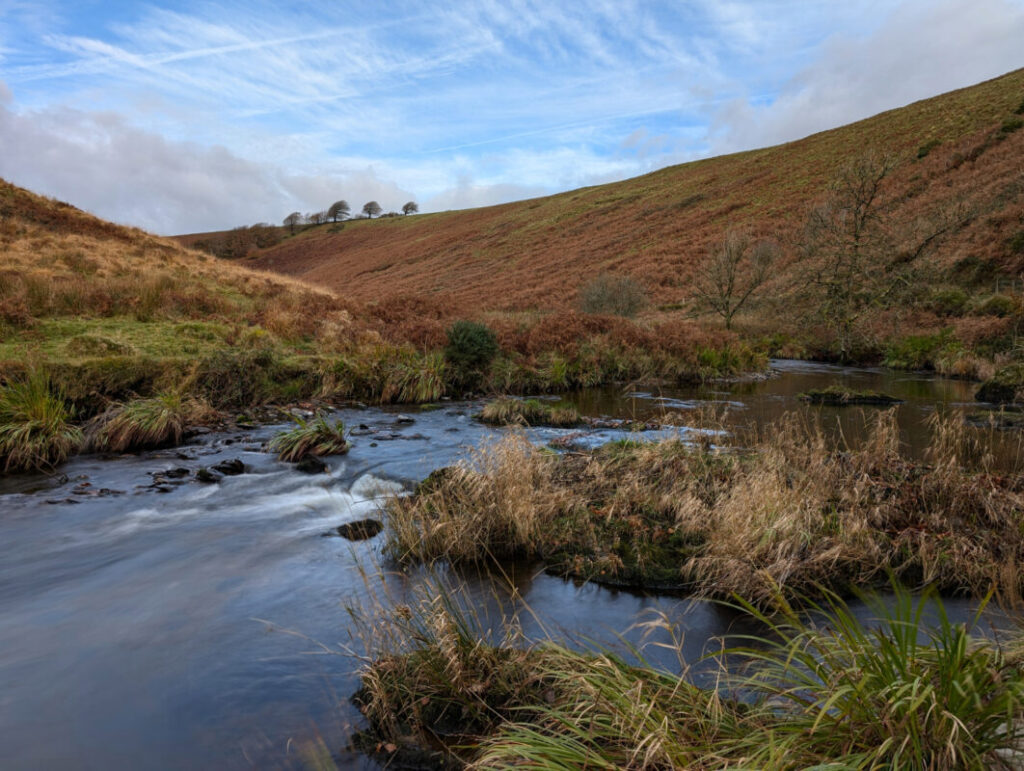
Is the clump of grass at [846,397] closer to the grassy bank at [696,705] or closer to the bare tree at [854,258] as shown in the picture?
the bare tree at [854,258]

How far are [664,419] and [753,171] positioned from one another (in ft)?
179

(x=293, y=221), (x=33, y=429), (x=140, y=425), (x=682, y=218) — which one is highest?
(x=293, y=221)

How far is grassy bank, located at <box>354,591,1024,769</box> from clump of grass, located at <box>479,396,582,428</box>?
855cm

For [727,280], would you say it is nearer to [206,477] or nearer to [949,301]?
[949,301]

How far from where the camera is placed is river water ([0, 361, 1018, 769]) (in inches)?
150

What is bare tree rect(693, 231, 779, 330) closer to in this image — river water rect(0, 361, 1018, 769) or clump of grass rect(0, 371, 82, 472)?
river water rect(0, 361, 1018, 769)

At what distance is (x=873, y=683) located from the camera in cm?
265

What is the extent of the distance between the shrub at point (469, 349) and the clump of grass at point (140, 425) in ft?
23.6

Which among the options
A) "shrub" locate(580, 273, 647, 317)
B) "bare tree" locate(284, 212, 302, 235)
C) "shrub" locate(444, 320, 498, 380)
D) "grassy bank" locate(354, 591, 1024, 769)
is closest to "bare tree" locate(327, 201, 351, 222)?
"bare tree" locate(284, 212, 302, 235)

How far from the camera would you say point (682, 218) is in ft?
169

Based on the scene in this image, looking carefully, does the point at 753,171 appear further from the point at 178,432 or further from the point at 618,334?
the point at 178,432

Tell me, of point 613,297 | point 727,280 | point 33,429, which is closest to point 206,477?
point 33,429

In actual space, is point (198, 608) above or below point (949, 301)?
below

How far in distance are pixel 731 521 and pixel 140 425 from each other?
10002mm
